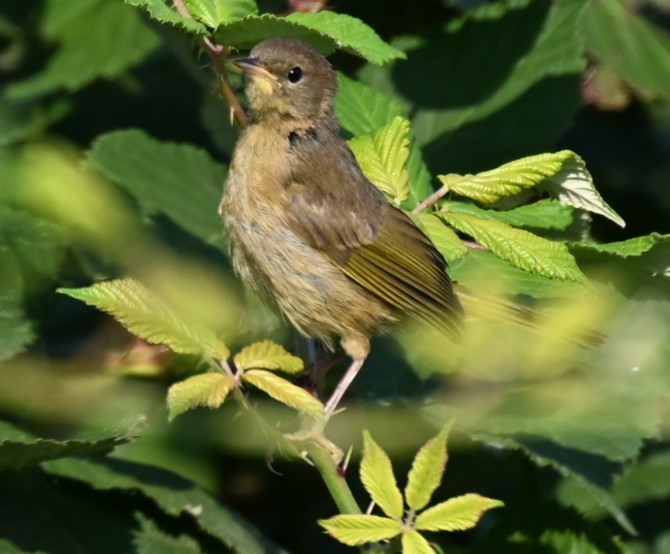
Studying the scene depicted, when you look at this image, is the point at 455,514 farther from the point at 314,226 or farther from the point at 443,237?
the point at 314,226

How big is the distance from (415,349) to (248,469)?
75 cm

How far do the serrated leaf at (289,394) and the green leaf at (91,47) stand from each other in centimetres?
191

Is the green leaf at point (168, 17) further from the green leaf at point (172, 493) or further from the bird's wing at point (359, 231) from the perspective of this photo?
the green leaf at point (172, 493)

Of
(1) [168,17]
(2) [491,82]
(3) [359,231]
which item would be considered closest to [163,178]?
(3) [359,231]

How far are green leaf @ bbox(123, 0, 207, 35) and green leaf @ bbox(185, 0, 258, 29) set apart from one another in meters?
0.04

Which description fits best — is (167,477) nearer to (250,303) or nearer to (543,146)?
(250,303)

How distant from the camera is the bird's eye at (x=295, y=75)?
363 centimetres

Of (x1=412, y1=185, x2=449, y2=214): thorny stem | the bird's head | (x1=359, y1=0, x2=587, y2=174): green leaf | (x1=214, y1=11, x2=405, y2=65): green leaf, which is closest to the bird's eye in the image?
the bird's head

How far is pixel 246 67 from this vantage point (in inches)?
133

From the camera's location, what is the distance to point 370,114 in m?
3.43

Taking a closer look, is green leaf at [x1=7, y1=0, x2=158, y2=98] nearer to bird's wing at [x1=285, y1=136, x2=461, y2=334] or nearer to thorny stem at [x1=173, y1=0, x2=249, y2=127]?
bird's wing at [x1=285, y1=136, x2=461, y2=334]

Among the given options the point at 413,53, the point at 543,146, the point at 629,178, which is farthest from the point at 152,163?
the point at 629,178

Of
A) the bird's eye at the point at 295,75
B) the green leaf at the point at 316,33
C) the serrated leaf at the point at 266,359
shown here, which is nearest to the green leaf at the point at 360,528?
the serrated leaf at the point at 266,359

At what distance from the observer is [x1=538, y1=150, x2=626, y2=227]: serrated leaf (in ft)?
9.07
